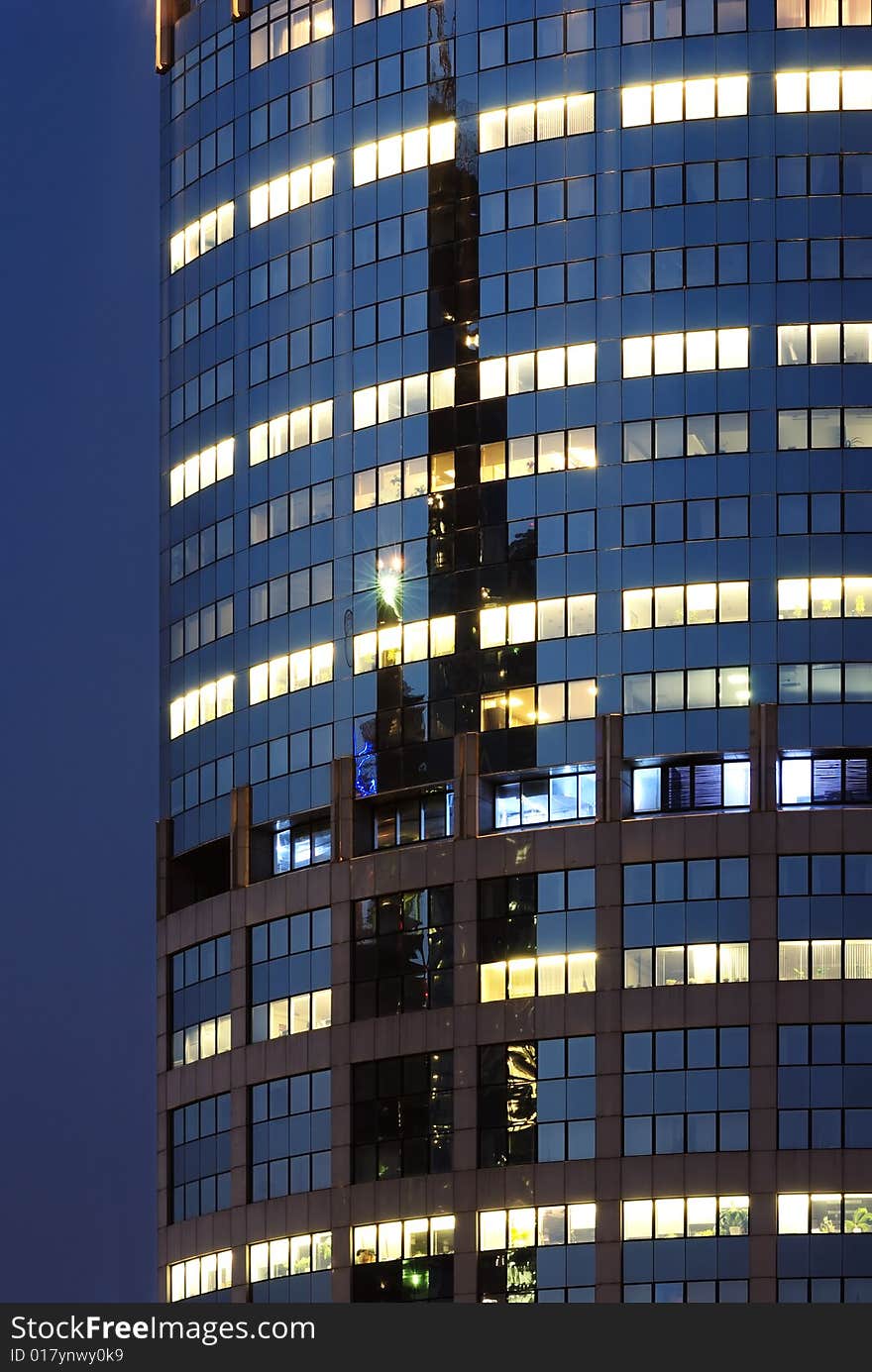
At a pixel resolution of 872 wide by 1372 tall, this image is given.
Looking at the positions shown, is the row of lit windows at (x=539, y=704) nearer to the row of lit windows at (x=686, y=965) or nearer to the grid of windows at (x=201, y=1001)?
the row of lit windows at (x=686, y=965)

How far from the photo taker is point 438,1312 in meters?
145

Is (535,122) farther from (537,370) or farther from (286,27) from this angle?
(286,27)

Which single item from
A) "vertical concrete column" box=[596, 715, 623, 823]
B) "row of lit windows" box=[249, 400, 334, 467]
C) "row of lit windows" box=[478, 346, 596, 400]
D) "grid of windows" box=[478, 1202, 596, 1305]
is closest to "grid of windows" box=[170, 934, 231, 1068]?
"grid of windows" box=[478, 1202, 596, 1305]

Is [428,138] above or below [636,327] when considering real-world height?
above

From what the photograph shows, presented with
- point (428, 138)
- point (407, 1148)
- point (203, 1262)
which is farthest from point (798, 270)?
point (203, 1262)

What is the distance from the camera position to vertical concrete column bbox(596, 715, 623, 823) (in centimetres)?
14688

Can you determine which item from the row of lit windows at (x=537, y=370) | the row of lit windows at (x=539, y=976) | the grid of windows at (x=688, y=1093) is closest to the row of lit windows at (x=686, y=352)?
the row of lit windows at (x=537, y=370)

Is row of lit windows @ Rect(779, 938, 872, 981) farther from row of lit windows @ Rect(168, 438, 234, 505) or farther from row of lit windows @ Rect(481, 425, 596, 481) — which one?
row of lit windows @ Rect(168, 438, 234, 505)

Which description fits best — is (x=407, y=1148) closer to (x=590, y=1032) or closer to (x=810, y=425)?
(x=590, y=1032)

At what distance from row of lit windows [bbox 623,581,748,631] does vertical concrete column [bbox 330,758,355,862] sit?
587 inches

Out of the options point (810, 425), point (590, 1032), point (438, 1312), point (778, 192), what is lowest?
point (438, 1312)

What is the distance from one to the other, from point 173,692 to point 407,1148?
2873cm

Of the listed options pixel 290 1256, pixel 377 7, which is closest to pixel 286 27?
pixel 377 7

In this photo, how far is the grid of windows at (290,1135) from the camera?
5994 inches
